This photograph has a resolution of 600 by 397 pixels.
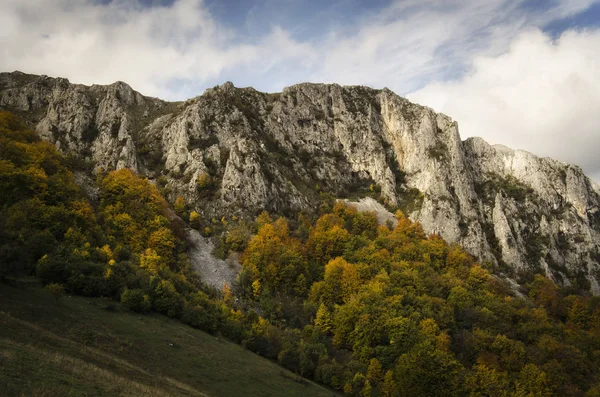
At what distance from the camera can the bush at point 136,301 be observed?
174 ft

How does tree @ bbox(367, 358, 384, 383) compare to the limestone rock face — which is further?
the limestone rock face

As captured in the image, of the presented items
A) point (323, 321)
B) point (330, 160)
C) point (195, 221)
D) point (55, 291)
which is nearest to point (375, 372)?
point (323, 321)

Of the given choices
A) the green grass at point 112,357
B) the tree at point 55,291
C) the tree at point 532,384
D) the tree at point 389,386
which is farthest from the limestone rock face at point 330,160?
the tree at point 532,384

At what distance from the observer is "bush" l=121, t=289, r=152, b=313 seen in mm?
53125

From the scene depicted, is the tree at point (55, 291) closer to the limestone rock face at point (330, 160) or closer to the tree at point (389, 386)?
the tree at point (389, 386)

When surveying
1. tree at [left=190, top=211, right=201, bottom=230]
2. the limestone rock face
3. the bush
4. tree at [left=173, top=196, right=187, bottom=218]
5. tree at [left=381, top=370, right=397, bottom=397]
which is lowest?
tree at [left=381, top=370, right=397, bottom=397]

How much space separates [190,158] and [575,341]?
115 m

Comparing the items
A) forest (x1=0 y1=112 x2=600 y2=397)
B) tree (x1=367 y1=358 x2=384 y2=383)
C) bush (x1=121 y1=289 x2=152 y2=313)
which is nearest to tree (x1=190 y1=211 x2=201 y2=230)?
forest (x1=0 y1=112 x2=600 y2=397)

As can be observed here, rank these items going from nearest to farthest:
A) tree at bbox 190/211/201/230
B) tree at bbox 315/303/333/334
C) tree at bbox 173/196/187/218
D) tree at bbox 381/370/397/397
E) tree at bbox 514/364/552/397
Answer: tree at bbox 381/370/397/397 → tree at bbox 514/364/552/397 → tree at bbox 315/303/333/334 → tree at bbox 190/211/201/230 → tree at bbox 173/196/187/218

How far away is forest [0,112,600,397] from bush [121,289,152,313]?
189mm

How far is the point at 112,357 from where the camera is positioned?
3347 cm

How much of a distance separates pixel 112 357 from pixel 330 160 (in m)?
131

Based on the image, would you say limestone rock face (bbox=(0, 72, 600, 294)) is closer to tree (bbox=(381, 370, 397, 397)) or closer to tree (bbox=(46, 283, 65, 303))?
tree (bbox=(381, 370, 397, 397))

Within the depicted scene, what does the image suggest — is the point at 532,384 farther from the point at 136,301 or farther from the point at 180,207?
the point at 180,207
